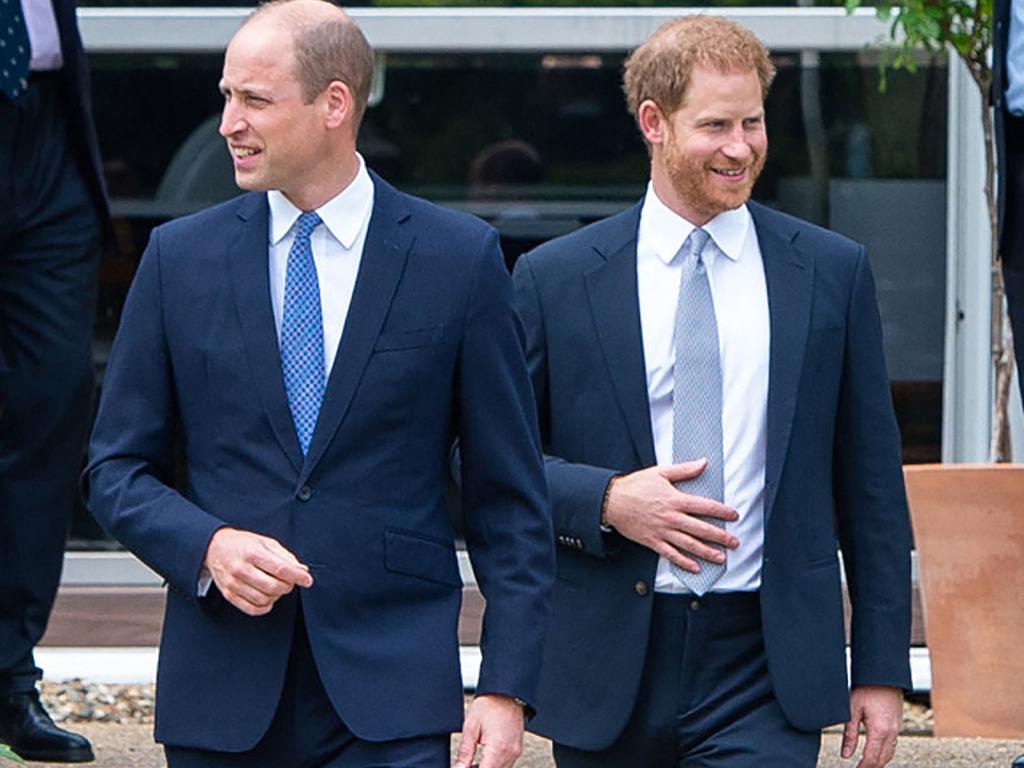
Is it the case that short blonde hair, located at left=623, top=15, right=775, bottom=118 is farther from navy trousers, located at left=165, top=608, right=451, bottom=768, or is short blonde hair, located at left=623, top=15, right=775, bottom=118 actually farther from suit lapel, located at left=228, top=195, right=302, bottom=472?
navy trousers, located at left=165, top=608, right=451, bottom=768

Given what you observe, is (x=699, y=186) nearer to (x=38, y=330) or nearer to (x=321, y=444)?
(x=321, y=444)

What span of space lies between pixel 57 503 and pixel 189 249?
Result: 5.24 feet

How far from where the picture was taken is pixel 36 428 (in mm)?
4906

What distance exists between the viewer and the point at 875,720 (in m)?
3.93

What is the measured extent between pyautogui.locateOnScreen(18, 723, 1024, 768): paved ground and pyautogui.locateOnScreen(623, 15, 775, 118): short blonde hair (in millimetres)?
1803

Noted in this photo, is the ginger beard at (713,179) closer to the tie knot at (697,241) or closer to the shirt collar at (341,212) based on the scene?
the tie knot at (697,241)

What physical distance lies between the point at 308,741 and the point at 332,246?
2.33ft

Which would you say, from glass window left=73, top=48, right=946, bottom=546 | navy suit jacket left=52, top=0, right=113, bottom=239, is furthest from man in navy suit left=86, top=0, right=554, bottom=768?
glass window left=73, top=48, right=946, bottom=546

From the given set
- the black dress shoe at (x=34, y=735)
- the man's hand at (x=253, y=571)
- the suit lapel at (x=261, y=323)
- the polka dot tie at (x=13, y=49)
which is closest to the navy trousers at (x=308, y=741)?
the man's hand at (x=253, y=571)

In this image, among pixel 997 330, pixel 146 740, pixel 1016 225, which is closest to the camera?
pixel 1016 225

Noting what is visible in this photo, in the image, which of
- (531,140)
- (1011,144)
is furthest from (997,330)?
(531,140)

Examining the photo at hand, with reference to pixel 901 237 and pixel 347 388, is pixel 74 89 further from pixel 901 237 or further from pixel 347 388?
pixel 901 237

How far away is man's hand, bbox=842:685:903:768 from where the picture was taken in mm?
3916

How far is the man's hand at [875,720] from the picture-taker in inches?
154
